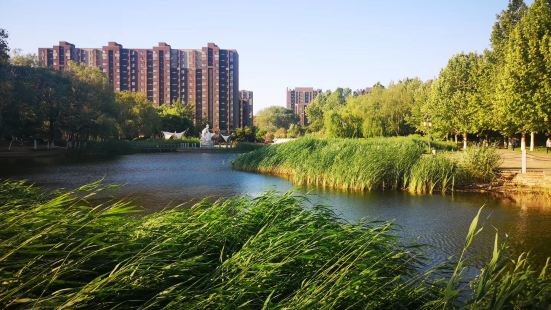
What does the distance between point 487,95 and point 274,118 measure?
81449mm

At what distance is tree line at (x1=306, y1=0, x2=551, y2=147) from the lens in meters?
20.8

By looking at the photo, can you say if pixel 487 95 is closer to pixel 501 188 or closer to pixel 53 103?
pixel 501 188

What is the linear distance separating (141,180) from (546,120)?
62.8 feet

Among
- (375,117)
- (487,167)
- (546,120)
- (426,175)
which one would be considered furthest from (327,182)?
(375,117)

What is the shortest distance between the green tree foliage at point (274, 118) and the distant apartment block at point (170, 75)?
22.7ft

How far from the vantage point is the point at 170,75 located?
108625mm

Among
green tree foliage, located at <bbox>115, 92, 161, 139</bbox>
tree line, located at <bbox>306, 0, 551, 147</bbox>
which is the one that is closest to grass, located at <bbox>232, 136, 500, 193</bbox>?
tree line, located at <bbox>306, 0, 551, 147</bbox>

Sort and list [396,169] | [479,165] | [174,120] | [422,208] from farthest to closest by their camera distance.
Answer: [174,120] < [479,165] < [396,169] < [422,208]

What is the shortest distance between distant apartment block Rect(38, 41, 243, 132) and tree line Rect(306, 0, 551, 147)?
60.1m

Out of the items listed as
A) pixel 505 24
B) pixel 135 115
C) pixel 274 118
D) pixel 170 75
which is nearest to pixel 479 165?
pixel 505 24

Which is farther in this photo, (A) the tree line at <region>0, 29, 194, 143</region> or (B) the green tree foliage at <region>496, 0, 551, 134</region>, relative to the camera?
(A) the tree line at <region>0, 29, 194, 143</region>

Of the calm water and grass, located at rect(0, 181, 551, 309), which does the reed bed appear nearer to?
the calm water

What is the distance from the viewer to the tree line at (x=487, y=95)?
20.8m

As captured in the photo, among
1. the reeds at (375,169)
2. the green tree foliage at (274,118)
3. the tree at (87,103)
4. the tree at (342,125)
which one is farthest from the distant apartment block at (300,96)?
the reeds at (375,169)
